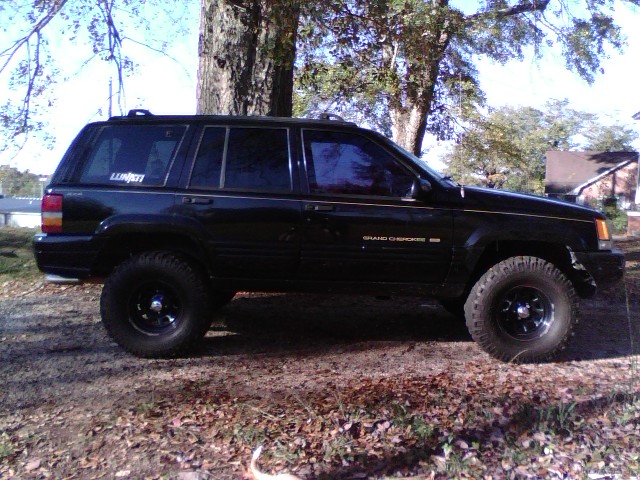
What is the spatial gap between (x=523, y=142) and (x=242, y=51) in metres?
40.7

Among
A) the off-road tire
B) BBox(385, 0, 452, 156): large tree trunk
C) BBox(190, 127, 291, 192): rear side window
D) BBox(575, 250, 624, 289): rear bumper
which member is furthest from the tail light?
BBox(385, 0, 452, 156): large tree trunk

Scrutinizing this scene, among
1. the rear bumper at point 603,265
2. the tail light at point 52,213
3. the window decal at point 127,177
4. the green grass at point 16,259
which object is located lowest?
the green grass at point 16,259

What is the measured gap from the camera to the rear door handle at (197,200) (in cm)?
577

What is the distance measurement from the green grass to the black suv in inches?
175

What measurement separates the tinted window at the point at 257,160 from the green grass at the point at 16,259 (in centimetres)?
→ 509

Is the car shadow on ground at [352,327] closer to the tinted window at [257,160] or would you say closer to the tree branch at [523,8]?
the tinted window at [257,160]

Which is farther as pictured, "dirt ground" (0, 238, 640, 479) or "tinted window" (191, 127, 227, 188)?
"tinted window" (191, 127, 227, 188)

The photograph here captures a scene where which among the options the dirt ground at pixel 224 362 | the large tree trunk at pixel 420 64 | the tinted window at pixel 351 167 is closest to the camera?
the dirt ground at pixel 224 362

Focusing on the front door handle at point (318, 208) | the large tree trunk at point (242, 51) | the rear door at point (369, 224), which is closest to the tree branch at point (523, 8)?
the large tree trunk at point (242, 51)

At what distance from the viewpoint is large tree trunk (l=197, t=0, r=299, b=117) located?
858cm

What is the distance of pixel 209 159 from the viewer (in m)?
5.94

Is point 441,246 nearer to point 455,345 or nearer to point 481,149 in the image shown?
point 455,345

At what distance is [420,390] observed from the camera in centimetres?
505

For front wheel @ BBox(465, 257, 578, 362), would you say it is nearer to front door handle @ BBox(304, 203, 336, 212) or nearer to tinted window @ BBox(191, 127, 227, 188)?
front door handle @ BBox(304, 203, 336, 212)
